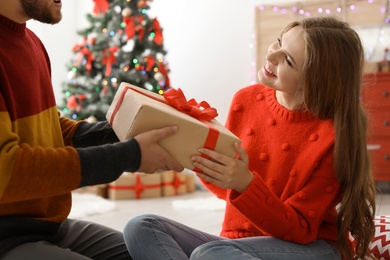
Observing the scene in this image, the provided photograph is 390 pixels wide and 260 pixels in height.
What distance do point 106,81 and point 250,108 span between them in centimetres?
306

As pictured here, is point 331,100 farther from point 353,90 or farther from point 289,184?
point 289,184

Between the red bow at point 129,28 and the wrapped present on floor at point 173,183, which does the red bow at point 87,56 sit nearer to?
the red bow at point 129,28

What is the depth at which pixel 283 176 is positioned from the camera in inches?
59.2

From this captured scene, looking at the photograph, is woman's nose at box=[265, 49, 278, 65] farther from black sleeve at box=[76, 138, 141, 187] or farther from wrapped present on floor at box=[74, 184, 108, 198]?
wrapped present on floor at box=[74, 184, 108, 198]

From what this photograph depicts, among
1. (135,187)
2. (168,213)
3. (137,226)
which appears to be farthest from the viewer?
(135,187)

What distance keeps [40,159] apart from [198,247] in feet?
1.53

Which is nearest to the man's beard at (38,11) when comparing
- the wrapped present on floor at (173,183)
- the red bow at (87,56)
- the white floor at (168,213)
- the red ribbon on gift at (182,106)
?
the red ribbon on gift at (182,106)

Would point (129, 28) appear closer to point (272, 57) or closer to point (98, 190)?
point (98, 190)

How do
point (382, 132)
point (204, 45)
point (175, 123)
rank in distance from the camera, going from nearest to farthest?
point (175, 123)
point (382, 132)
point (204, 45)

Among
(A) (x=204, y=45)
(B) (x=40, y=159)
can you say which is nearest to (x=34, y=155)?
(B) (x=40, y=159)

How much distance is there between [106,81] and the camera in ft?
14.9

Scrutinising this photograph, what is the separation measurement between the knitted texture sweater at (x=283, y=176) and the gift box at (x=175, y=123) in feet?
0.51

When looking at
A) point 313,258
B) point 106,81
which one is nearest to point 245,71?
point 106,81

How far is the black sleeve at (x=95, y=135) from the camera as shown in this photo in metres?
1.52
